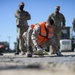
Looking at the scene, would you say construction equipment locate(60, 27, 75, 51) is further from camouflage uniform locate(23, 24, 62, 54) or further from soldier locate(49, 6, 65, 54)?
camouflage uniform locate(23, 24, 62, 54)

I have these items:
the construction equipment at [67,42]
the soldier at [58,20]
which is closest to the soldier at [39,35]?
the soldier at [58,20]

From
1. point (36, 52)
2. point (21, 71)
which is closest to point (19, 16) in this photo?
point (36, 52)

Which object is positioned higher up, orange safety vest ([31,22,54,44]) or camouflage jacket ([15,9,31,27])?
camouflage jacket ([15,9,31,27])

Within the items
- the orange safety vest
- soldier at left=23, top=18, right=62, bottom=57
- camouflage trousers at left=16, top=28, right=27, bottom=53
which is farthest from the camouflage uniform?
camouflage trousers at left=16, top=28, right=27, bottom=53

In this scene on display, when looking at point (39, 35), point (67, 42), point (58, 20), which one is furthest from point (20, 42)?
point (67, 42)

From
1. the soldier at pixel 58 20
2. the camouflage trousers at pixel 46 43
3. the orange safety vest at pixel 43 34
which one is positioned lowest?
the camouflage trousers at pixel 46 43

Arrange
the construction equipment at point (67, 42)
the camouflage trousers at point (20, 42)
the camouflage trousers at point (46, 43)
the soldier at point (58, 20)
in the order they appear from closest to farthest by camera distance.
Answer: the camouflage trousers at point (46, 43) < the camouflage trousers at point (20, 42) < the soldier at point (58, 20) < the construction equipment at point (67, 42)

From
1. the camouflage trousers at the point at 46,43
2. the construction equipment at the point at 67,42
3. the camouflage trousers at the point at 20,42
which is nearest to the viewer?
the camouflage trousers at the point at 46,43

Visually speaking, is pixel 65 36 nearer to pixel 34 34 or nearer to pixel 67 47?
pixel 67 47

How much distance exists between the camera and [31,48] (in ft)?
33.5

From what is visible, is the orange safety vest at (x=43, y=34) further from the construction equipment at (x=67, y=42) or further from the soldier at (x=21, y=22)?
the construction equipment at (x=67, y=42)

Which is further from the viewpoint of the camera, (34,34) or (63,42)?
(63,42)

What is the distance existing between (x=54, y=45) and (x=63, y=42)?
19.8m

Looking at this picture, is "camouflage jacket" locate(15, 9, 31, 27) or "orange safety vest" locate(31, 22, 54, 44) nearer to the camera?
"orange safety vest" locate(31, 22, 54, 44)
